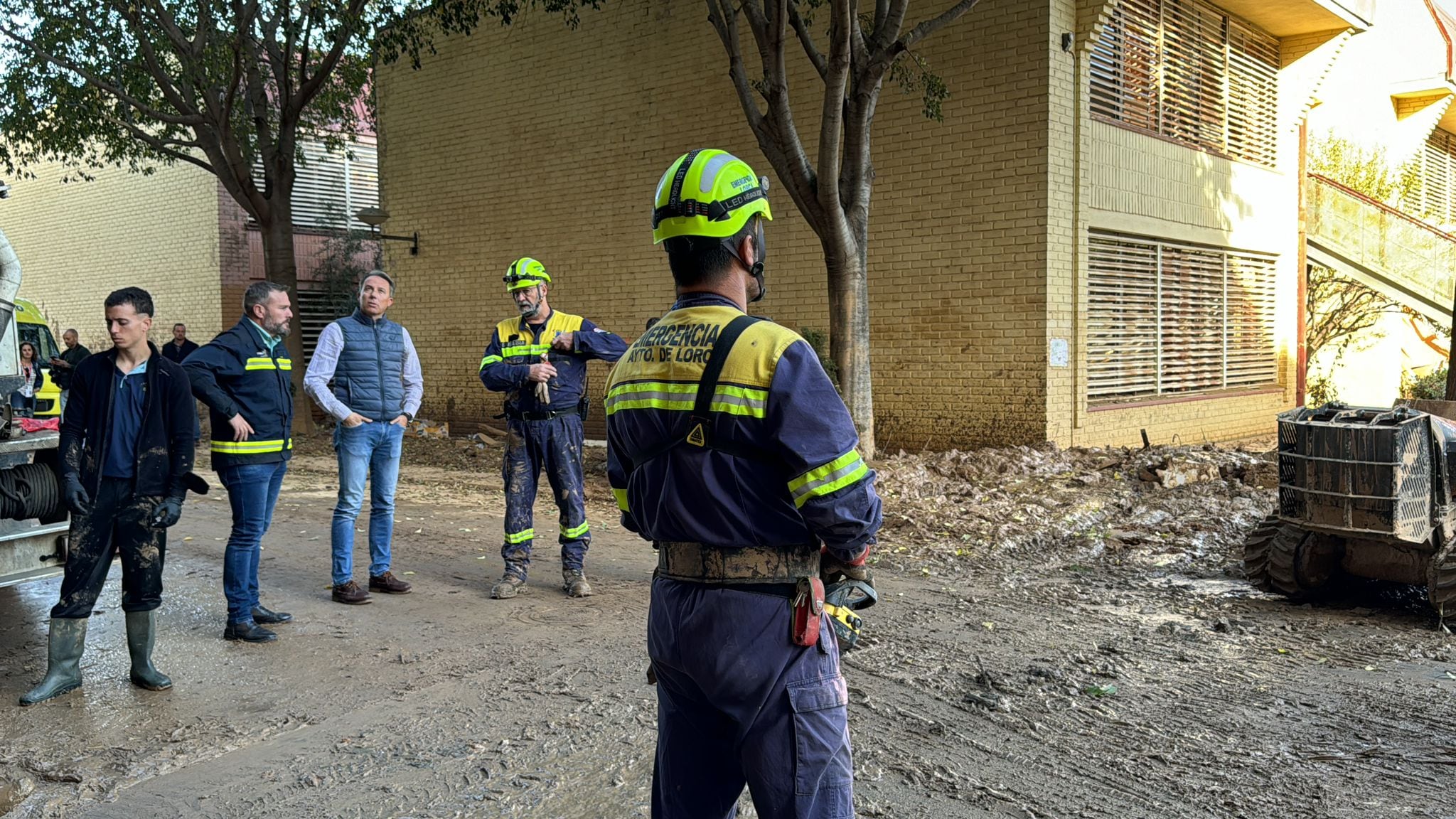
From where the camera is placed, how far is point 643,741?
460 cm

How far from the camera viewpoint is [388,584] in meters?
7.40

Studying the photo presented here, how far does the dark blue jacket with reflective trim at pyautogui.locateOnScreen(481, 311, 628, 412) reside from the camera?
699 centimetres

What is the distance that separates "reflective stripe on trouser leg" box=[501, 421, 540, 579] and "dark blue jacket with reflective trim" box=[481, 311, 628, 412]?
19 cm

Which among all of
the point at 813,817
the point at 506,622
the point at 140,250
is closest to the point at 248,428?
the point at 506,622

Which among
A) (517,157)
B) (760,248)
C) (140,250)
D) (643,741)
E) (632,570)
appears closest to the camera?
(760,248)

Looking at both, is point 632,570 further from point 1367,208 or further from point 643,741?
point 1367,208

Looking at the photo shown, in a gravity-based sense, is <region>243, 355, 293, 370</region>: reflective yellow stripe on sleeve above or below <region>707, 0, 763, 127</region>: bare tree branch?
below

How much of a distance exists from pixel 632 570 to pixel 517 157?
37.6 ft

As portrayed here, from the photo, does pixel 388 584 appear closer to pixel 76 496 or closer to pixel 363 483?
pixel 363 483

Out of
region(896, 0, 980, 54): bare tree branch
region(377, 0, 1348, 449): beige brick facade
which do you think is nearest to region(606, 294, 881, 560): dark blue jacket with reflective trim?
region(896, 0, 980, 54): bare tree branch

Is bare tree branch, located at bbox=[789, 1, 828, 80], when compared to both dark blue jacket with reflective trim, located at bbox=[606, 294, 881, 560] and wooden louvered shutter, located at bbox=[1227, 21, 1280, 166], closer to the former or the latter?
dark blue jacket with reflective trim, located at bbox=[606, 294, 881, 560]

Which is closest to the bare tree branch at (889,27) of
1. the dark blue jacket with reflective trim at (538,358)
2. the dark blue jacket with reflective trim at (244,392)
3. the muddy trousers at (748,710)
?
the dark blue jacket with reflective trim at (538,358)

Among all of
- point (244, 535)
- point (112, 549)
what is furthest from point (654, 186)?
point (112, 549)

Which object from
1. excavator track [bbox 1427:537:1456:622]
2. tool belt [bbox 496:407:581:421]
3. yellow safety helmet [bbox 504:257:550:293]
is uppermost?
yellow safety helmet [bbox 504:257:550:293]
